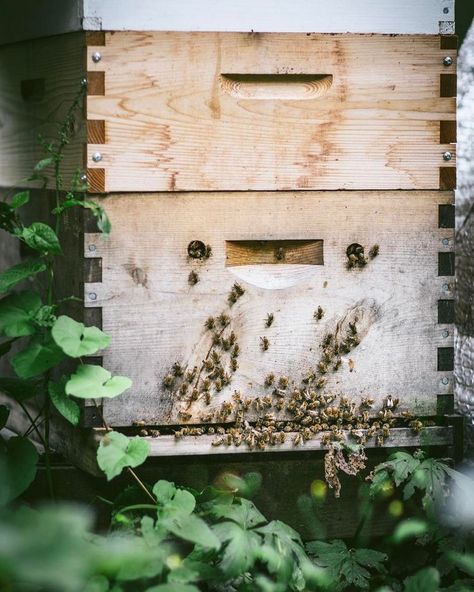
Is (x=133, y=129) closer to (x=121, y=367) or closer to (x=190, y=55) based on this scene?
(x=190, y=55)

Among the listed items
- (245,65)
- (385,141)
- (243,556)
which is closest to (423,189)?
(385,141)

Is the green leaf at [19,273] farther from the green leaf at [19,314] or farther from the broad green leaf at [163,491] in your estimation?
the broad green leaf at [163,491]

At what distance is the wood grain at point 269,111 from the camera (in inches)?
92.4

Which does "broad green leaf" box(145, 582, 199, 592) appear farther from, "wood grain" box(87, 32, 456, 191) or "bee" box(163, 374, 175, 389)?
"wood grain" box(87, 32, 456, 191)

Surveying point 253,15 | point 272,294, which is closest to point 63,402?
point 272,294

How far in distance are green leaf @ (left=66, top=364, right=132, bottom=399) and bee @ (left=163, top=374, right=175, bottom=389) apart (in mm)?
274

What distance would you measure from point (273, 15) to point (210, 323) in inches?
36.9

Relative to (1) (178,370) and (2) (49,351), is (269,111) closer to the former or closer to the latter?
Answer: (1) (178,370)

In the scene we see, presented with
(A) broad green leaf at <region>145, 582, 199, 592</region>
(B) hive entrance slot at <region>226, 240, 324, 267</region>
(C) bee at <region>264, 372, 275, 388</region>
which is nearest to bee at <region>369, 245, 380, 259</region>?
(B) hive entrance slot at <region>226, 240, 324, 267</region>

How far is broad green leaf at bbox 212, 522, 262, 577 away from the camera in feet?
6.46

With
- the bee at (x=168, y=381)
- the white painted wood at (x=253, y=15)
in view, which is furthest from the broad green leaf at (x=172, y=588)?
the white painted wood at (x=253, y=15)

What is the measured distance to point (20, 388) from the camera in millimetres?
2352

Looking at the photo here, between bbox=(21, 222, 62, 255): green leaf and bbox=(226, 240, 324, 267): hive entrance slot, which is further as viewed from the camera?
bbox=(226, 240, 324, 267): hive entrance slot

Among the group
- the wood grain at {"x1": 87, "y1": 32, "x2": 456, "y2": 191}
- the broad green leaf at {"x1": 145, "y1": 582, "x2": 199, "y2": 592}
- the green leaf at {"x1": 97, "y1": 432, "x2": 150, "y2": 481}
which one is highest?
the wood grain at {"x1": 87, "y1": 32, "x2": 456, "y2": 191}
